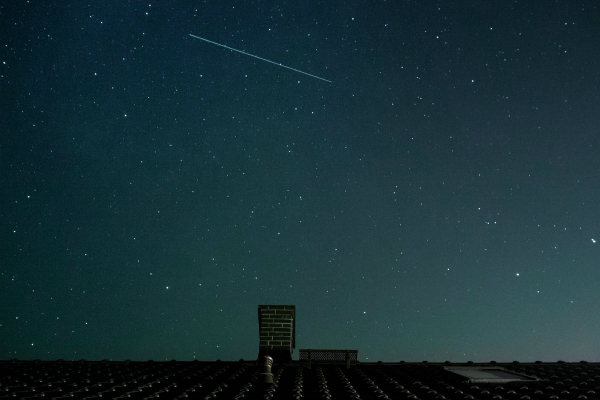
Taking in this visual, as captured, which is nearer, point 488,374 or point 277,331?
point 488,374

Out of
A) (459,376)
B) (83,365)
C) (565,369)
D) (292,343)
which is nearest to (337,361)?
(292,343)

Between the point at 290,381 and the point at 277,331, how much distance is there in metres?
3.60

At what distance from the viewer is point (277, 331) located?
43.2 ft

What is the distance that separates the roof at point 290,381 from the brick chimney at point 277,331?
51cm

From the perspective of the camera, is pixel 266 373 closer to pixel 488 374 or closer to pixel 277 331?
pixel 277 331

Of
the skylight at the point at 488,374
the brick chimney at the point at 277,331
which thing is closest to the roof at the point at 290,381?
the skylight at the point at 488,374

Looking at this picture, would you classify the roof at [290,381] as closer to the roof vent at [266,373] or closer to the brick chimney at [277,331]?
the roof vent at [266,373]

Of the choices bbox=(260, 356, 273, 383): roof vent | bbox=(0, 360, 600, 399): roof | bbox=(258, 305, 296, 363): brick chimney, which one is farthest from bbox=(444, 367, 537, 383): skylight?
bbox=(258, 305, 296, 363): brick chimney

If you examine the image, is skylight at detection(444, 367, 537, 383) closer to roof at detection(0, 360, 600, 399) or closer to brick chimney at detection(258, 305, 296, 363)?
roof at detection(0, 360, 600, 399)

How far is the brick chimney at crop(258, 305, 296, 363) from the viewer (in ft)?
42.1

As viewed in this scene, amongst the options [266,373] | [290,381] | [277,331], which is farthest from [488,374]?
[277,331]

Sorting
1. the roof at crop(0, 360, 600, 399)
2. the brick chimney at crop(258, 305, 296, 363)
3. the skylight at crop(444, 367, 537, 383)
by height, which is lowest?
the roof at crop(0, 360, 600, 399)

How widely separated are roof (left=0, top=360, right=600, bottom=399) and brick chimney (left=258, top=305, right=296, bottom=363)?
0.51 m

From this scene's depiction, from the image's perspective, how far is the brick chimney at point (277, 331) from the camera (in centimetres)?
1284
